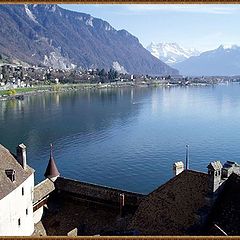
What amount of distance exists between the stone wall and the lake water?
52.5 feet

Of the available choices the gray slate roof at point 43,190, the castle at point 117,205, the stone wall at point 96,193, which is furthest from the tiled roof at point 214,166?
the gray slate roof at point 43,190

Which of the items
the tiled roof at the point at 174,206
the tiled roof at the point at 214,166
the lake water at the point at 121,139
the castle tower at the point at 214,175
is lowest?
the lake water at the point at 121,139

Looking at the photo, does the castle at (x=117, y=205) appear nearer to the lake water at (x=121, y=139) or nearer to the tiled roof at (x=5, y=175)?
the tiled roof at (x=5, y=175)

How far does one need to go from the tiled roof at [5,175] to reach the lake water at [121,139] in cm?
2016

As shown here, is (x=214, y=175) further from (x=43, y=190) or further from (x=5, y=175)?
(x=43, y=190)

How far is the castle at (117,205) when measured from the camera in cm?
1603

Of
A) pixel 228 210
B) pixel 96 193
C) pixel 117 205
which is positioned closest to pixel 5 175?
pixel 96 193

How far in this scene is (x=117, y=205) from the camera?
22547mm

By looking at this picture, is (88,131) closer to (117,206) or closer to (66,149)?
(66,149)

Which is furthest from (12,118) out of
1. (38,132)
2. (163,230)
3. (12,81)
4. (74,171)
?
(12,81)

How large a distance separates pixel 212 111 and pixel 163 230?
88.3 m

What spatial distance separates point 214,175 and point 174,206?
2836 mm

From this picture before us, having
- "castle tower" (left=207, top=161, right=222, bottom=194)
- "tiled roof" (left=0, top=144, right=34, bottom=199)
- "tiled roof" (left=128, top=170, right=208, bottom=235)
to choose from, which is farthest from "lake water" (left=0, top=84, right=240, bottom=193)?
"castle tower" (left=207, top=161, right=222, bottom=194)

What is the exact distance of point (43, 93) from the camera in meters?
152
